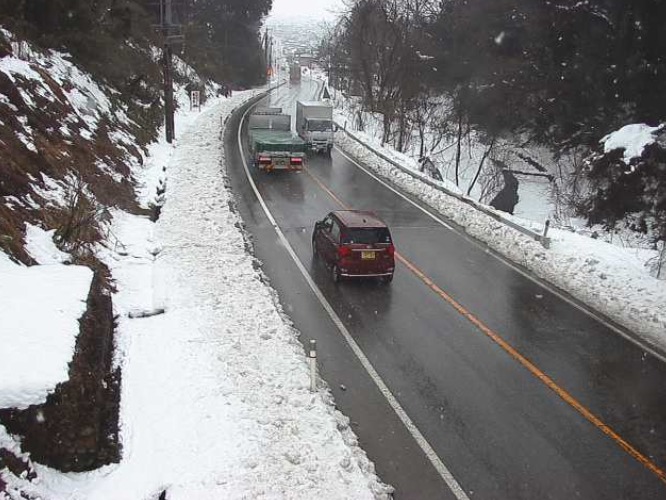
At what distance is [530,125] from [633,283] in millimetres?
29718

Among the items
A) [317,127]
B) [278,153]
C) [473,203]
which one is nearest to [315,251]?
[473,203]

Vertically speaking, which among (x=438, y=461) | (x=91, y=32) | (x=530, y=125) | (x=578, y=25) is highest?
(x=578, y=25)

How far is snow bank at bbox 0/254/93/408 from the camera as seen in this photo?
→ 20.0ft

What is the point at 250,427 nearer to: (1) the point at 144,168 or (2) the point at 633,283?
(2) the point at 633,283

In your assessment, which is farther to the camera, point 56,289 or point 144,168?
point 144,168

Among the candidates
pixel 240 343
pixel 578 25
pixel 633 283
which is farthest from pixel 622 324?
pixel 578 25

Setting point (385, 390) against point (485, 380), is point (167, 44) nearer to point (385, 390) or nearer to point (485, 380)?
point (385, 390)

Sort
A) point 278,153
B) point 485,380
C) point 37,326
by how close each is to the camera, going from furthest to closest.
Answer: point 278,153, point 485,380, point 37,326

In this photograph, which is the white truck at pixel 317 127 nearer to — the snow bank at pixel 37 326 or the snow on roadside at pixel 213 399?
the snow on roadside at pixel 213 399

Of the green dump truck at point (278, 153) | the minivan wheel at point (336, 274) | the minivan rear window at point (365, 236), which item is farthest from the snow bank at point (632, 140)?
the green dump truck at point (278, 153)

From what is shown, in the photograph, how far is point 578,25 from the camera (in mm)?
29859

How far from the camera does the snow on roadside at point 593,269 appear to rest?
39.9ft

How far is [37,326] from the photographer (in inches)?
285

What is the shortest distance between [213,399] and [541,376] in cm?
580
